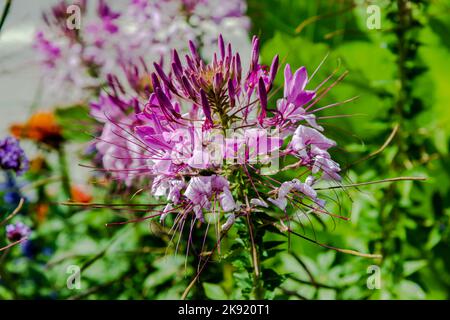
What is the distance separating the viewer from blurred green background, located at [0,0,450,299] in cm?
117

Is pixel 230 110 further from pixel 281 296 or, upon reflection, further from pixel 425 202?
pixel 425 202

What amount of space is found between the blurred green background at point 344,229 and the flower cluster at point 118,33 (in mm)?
189

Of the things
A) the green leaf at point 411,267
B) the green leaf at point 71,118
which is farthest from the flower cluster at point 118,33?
the green leaf at point 411,267

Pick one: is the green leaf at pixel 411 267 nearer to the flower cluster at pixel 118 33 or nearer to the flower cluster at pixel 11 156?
the flower cluster at pixel 118 33

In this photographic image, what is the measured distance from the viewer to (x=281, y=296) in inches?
41.1

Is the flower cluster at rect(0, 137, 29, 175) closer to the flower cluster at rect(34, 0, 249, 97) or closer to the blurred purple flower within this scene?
the blurred purple flower

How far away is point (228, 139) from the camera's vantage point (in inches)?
30.0

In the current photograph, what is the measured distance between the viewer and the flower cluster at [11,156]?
1060 millimetres

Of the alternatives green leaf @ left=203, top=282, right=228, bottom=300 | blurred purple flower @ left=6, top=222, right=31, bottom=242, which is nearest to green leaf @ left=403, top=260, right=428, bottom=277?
green leaf @ left=203, top=282, right=228, bottom=300

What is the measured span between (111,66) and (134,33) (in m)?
0.10

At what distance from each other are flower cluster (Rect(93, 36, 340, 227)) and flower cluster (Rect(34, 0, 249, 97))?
51 cm

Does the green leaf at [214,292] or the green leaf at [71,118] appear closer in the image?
the green leaf at [214,292]

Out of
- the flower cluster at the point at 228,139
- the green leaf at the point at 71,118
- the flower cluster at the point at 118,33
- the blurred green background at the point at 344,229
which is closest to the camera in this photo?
the flower cluster at the point at 228,139
